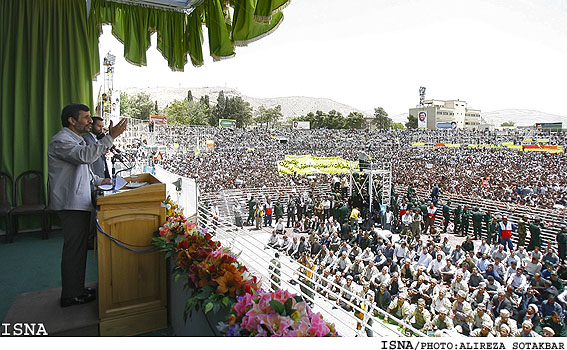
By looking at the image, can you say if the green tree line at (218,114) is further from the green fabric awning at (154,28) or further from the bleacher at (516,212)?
the green fabric awning at (154,28)

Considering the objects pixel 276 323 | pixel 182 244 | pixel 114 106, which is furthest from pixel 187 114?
pixel 276 323

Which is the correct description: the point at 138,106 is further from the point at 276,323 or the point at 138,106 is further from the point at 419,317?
the point at 276,323

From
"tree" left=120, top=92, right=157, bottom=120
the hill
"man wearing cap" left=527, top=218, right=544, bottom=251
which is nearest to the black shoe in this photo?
"man wearing cap" left=527, top=218, right=544, bottom=251

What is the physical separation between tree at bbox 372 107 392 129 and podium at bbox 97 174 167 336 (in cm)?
4201

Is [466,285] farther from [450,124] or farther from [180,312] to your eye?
[450,124]

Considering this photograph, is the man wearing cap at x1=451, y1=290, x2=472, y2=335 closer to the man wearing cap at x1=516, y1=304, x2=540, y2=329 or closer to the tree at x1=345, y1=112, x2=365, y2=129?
the man wearing cap at x1=516, y1=304, x2=540, y2=329

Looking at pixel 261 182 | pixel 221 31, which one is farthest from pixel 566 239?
pixel 261 182

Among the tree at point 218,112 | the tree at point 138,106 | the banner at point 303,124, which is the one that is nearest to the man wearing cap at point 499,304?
the tree at point 138,106

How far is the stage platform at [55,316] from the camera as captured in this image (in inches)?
47.8

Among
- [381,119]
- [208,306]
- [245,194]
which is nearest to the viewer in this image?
[208,306]

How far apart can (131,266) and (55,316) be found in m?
0.32

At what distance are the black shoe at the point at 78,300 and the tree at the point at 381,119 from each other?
42.1 metres

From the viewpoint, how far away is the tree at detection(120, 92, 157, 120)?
28323mm

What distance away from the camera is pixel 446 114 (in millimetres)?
47281
